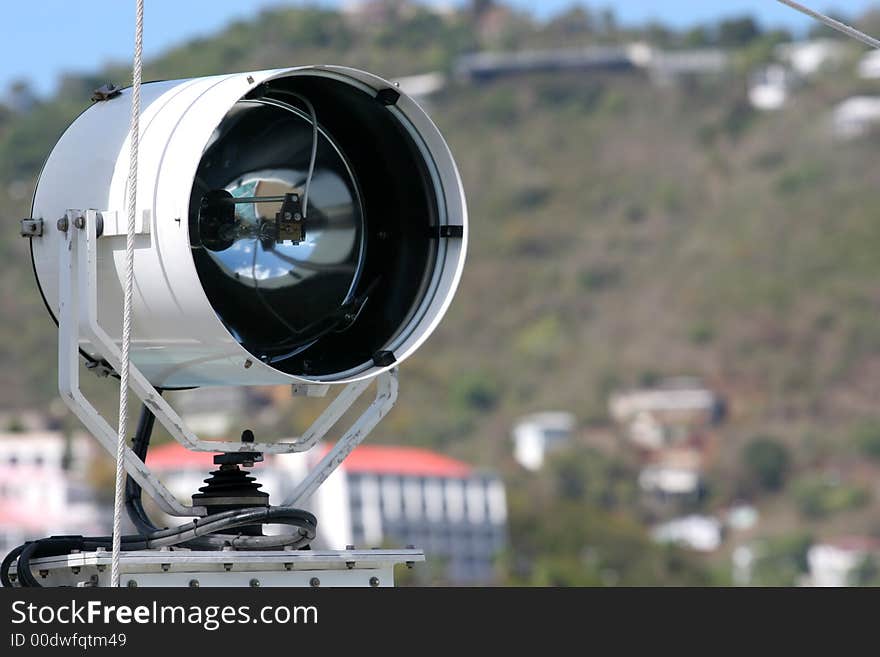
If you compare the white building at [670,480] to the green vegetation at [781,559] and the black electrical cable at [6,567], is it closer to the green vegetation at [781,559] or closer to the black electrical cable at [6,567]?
the green vegetation at [781,559]

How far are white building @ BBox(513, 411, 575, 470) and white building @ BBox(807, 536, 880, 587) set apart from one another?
2364 centimetres

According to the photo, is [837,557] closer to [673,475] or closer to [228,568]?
[673,475]

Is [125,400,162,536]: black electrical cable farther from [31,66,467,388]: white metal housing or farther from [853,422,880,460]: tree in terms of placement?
[853,422,880,460]: tree

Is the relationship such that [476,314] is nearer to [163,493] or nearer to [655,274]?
[655,274]

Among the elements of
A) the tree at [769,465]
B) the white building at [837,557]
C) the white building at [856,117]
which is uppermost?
the white building at [856,117]

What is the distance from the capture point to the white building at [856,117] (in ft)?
618

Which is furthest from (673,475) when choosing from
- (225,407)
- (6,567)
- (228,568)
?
(228,568)

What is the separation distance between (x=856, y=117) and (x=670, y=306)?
30.7 meters

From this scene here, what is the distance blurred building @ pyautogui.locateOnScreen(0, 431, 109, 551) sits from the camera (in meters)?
133

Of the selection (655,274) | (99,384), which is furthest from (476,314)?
(99,384)

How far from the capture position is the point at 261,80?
5805mm

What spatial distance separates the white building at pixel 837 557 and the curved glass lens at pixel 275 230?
135 meters

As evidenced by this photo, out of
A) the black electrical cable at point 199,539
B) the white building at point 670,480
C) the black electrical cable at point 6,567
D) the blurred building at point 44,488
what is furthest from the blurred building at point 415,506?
the black electrical cable at point 199,539
